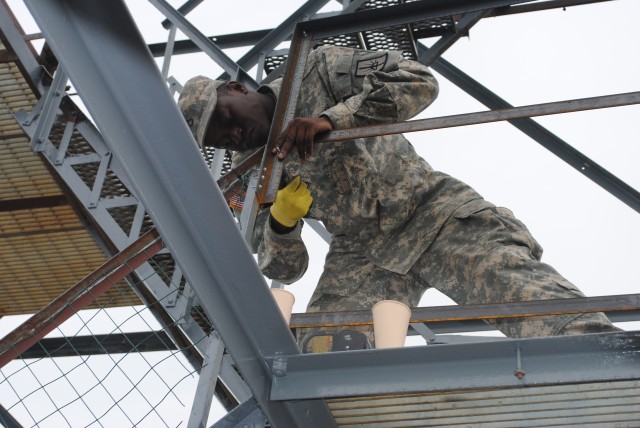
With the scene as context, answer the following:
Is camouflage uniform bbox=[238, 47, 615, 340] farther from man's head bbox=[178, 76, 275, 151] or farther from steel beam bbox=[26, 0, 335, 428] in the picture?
steel beam bbox=[26, 0, 335, 428]

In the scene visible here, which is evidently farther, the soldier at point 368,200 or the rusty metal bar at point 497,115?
the soldier at point 368,200

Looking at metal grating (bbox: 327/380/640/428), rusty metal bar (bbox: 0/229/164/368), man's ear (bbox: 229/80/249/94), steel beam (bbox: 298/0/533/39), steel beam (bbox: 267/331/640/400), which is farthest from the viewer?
man's ear (bbox: 229/80/249/94)

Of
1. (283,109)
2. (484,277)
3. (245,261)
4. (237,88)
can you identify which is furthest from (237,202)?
(245,261)

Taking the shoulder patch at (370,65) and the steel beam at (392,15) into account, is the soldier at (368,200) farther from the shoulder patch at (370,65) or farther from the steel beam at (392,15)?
the steel beam at (392,15)

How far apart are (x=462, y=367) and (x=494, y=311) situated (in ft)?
1.23

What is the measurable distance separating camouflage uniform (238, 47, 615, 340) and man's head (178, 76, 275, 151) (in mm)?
232

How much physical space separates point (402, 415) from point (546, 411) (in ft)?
1.90

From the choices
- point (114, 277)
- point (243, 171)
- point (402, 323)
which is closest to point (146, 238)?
point (114, 277)

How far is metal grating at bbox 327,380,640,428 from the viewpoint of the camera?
4.00 metres

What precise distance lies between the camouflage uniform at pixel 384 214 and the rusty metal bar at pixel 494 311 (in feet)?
2.91

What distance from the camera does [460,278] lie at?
5.38 metres

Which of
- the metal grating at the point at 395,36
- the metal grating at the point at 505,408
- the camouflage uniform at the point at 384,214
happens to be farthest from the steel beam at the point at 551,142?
the metal grating at the point at 505,408

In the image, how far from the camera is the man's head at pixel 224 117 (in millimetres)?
5762

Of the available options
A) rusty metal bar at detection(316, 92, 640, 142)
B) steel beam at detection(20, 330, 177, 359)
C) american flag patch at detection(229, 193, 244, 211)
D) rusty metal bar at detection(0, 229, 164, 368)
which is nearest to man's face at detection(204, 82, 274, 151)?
american flag patch at detection(229, 193, 244, 211)
